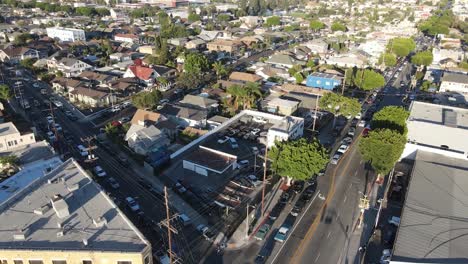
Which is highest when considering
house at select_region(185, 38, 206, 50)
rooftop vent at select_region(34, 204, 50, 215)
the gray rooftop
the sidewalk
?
house at select_region(185, 38, 206, 50)

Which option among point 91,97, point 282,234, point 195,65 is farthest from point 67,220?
point 195,65

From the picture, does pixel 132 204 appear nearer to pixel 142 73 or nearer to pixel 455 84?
pixel 142 73

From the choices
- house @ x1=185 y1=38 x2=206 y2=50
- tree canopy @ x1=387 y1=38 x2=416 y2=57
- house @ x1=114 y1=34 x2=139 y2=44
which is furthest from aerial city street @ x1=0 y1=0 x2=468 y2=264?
house @ x1=114 y1=34 x2=139 y2=44

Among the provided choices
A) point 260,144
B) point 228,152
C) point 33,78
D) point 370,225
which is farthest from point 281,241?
point 33,78

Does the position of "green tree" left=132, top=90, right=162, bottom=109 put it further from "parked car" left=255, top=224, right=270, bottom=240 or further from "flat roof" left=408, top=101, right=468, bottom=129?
"flat roof" left=408, top=101, right=468, bottom=129

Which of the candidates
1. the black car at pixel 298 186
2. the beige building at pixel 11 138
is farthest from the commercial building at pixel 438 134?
the beige building at pixel 11 138

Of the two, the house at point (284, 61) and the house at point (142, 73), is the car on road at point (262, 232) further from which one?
the house at point (284, 61)
